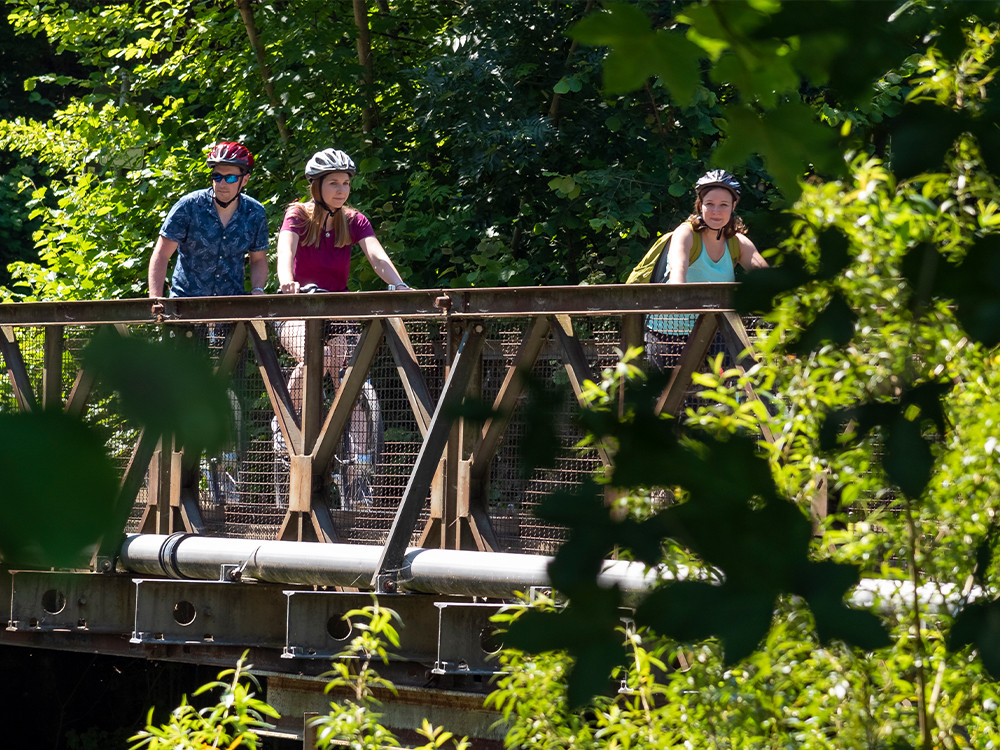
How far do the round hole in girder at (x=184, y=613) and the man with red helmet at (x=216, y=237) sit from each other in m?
1.50

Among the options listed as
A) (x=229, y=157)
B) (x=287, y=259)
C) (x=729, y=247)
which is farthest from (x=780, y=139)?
(x=229, y=157)

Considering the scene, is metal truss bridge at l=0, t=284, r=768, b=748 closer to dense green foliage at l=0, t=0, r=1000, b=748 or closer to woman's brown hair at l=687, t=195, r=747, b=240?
woman's brown hair at l=687, t=195, r=747, b=240

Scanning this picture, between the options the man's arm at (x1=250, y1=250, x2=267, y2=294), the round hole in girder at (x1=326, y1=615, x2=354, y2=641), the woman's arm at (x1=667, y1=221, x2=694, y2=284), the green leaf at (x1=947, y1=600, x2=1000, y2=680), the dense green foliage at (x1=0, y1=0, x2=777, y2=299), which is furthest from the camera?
the dense green foliage at (x1=0, y1=0, x2=777, y2=299)

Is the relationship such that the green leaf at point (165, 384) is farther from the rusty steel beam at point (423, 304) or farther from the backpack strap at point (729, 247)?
the backpack strap at point (729, 247)

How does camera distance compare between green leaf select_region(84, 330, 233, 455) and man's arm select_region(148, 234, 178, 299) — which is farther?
man's arm select_region(148, 234, 178, 299)

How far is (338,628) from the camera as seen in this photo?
5.90 meters

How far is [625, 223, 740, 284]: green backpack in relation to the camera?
19.3 feet

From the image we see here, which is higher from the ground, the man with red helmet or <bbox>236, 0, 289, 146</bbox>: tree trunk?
<bbox>236, 0, 289, 146</bbox>: tree trunk

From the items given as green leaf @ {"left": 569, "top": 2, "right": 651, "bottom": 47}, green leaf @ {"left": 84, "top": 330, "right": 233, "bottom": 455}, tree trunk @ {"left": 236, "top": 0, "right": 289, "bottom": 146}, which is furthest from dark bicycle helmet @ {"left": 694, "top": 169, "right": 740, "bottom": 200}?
tree trunk @ {"left": 236, "top": 0, "right": 289, "bottom": 146}

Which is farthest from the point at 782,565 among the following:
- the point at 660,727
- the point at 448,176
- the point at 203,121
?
the point at 203,121

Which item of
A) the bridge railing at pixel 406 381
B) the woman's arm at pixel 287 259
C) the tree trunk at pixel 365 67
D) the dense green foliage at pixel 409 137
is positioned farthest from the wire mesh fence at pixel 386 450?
the tree trunk at pixel 365 67

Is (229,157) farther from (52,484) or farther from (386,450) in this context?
(52,484)

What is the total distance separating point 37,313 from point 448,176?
4.65 meters

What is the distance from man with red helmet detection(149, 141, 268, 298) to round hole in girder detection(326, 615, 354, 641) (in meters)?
1.75
